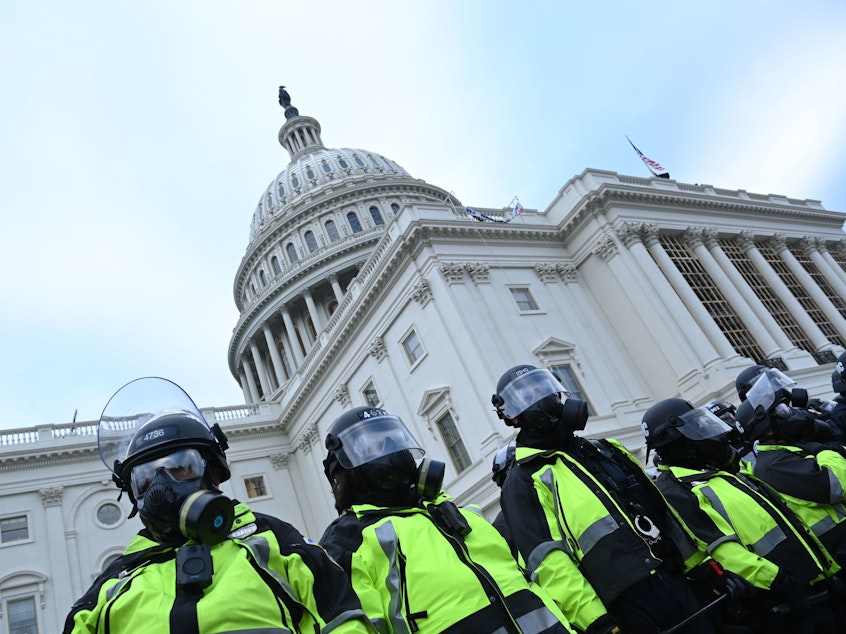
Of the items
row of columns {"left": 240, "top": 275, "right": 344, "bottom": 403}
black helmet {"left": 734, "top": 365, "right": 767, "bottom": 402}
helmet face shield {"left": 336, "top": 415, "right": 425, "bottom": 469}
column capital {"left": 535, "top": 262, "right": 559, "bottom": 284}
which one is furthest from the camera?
row of columns {"left": 240, "top": 275, "right": 344, "bottom": 403}

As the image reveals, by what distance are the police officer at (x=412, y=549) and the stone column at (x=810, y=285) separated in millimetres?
32420

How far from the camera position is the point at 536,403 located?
4.96 meters

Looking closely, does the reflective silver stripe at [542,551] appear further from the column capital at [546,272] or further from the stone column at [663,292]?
the column capital at [546,272]

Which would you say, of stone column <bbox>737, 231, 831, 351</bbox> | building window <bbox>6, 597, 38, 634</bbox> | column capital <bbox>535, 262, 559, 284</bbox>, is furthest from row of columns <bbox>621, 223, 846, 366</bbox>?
building window <bbox>6, 597, 38, 634</bbox>

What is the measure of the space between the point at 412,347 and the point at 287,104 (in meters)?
59.8

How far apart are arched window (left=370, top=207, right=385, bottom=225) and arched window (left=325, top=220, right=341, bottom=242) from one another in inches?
126

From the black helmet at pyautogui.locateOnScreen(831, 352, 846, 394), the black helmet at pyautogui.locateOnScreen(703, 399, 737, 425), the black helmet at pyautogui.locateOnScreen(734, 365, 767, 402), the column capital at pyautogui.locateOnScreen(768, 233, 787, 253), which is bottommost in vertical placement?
the black helmet at pyautogui.locateOnScreen(831, 352, 846, 394)

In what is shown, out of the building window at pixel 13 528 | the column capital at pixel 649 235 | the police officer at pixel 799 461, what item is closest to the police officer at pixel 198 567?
the police officer at pixel 799 461

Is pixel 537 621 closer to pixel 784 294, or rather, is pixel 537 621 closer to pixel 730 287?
pixel 730 287

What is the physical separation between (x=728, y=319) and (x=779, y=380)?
2225 cm

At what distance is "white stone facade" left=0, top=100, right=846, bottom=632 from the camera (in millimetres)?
23891

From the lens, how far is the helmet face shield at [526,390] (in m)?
5.04

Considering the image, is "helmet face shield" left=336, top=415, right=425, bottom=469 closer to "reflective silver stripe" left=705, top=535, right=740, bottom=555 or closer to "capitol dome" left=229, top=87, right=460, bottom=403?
"reflective silver stripe" left=705, top=535, right=740, bottom=555

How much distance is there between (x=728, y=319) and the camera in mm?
27031
